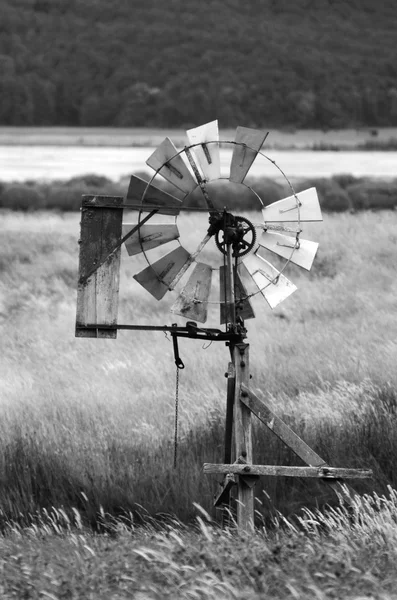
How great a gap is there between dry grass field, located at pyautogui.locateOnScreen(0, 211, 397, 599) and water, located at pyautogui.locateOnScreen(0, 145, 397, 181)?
29583 millimetres

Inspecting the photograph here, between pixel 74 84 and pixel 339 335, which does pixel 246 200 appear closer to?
pixel 339 335

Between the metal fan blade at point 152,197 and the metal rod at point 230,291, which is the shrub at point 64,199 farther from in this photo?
the metal rod at point 230,291

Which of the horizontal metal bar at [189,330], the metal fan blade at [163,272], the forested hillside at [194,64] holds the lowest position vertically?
the horizontal metal bar at [189,330]

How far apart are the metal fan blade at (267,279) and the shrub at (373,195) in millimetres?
29227

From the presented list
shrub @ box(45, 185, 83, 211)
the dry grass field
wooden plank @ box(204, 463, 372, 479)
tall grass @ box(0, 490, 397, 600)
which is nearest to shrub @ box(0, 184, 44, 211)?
shrub @ box(45, 185, 83, 211)

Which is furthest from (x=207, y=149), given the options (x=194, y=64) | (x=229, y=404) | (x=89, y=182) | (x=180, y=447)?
(x=194, y=64)

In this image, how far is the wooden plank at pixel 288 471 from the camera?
7.23m

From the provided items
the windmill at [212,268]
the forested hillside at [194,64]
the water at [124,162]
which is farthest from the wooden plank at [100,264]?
the forested hillside at [194,64]

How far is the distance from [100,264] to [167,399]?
466 cm

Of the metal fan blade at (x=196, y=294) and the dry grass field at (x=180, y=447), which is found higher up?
the metal fan blade at (x=196, y=294)

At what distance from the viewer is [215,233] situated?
7418 millimetres

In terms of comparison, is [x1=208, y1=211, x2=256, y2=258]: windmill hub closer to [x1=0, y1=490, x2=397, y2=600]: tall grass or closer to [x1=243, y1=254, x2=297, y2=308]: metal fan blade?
[x1=243, y1=254, x2=297, y2=308]: metal fan blade

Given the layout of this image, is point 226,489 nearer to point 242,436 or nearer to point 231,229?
point 242,436

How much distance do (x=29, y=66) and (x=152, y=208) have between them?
70.6m
